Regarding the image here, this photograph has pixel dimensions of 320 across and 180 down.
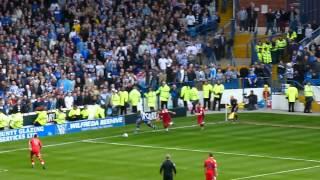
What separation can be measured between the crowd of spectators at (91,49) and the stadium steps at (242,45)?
223cm

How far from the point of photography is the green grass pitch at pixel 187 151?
45156mm

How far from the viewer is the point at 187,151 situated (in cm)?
5112

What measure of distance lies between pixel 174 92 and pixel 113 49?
5.56m

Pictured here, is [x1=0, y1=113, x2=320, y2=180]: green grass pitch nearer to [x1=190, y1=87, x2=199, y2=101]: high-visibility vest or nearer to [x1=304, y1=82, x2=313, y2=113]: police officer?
[x1=304, y1=82, x2=313, y2=113]: police officer

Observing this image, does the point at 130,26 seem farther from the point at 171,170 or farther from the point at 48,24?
the point at 171,170

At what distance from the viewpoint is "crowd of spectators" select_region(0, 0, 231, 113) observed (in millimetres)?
60656

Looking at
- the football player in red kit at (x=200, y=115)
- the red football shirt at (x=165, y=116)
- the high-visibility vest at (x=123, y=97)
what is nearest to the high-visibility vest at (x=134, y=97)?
the high-visibility vest at (x=123, y=97)

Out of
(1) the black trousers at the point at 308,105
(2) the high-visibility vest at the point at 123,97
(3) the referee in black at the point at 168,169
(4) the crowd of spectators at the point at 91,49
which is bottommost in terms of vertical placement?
(3) the referee in black at the point at 168,169

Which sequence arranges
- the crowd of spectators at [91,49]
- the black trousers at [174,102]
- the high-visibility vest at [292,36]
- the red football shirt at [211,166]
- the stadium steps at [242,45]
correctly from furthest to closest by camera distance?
the stadium steps at [242,45] < the high-visibility vest at [292,36] < the black trousers at [174,102] < the crowd of spectators at [91,49] < the red football shirt at [211,166]

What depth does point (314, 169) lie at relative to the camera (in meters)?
45.4

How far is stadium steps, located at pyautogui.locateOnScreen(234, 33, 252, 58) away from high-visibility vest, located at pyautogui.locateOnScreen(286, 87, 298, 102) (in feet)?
29.8

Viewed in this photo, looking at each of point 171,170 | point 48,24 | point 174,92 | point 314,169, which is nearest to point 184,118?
point 174,92

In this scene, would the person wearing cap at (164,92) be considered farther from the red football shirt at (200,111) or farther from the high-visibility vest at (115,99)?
the red football shirt at (200,111)

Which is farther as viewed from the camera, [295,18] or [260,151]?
[295,18]
